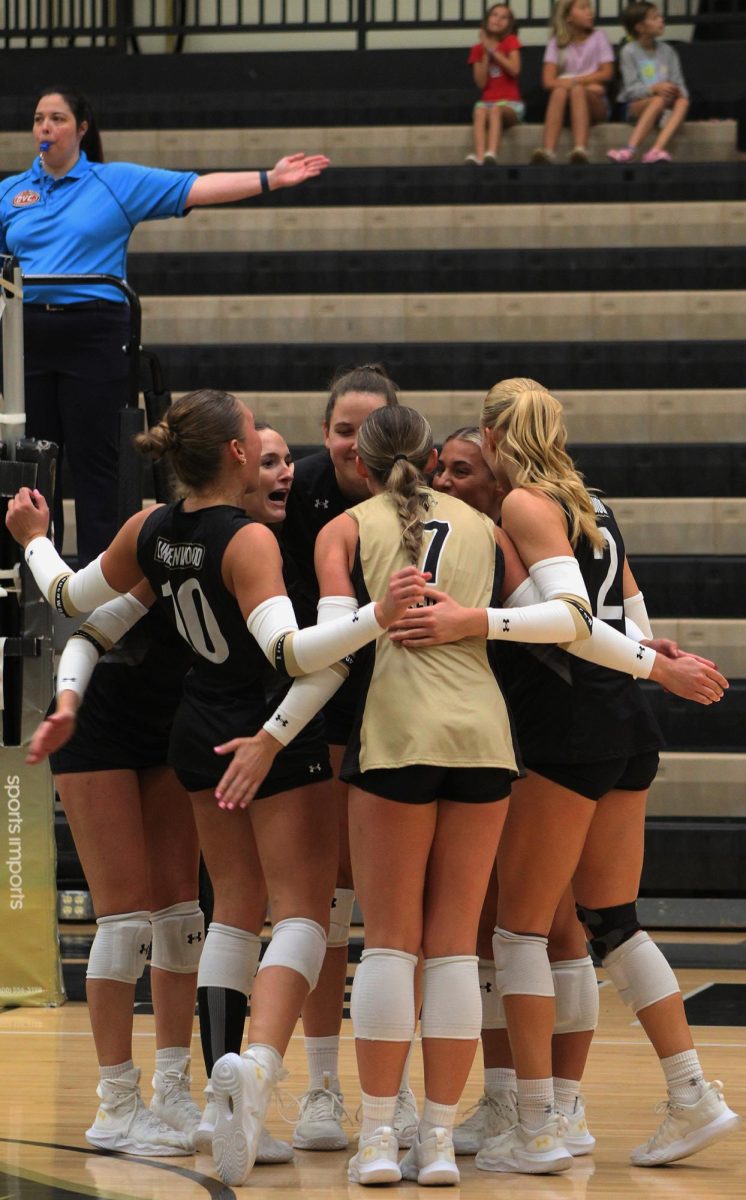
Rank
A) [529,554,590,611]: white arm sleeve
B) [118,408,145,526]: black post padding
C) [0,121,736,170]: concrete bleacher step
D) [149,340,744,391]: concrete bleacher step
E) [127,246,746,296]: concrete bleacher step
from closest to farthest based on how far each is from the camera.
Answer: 1. [529,554,590,611]: white arm sleeve
2. [118,408,145,526]: black post padding
3. [149,340,744,391]: concrete bleacher step
4. [127,246,746,296]: concrete bleacher step
5. [0,121,736,170]: concrete bleacher step

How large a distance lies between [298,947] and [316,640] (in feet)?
1.89

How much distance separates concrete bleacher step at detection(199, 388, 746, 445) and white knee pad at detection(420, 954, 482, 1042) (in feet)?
14.9

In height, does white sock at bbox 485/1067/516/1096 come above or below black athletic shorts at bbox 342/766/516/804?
below

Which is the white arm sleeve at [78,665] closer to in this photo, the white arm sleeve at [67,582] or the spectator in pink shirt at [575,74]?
the white arm sleeve at [67,582]

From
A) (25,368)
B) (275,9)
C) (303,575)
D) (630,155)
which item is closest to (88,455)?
(25,368)

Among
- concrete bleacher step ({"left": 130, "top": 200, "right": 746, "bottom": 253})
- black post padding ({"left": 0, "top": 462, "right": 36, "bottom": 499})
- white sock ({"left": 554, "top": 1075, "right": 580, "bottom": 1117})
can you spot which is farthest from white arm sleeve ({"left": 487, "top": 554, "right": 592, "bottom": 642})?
concrete bleacher step ({"left": 130, "top": 200, "right": 746, "bottom": 253})

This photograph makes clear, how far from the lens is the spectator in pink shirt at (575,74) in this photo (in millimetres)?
8977

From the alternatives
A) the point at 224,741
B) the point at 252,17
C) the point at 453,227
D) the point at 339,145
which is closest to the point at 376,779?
the point at 224,741

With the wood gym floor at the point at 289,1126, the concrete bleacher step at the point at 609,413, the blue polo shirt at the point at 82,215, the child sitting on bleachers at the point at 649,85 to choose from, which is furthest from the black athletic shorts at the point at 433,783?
the child sitting on bleachers at the point at 649,85

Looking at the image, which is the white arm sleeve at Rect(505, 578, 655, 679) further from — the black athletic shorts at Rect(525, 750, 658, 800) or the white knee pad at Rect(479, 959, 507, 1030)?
the white knee pad at Rect(479, 959, 507, 1030)

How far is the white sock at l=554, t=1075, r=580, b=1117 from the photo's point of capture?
3.41 meters

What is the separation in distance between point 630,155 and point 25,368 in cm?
456

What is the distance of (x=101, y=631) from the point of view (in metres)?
3.45

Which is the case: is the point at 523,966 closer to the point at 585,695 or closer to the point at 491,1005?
the point at 491,1005
